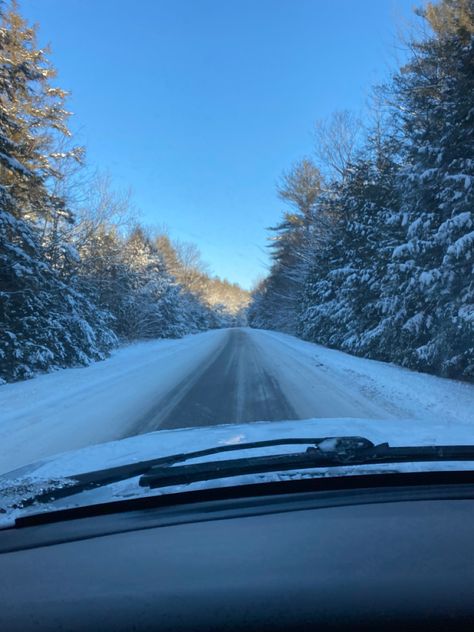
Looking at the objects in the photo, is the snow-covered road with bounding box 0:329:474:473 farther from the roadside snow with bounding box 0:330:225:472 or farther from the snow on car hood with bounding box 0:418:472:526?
the snow on car hood with bounding box 0:418:472:526

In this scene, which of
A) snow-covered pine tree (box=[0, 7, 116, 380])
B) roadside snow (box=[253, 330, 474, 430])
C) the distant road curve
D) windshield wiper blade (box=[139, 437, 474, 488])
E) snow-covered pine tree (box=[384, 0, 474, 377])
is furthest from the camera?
snow-covered pine tree (box=[0, 7, 116, 380])

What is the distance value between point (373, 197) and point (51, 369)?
47.0ft

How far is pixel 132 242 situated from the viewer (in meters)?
33.8

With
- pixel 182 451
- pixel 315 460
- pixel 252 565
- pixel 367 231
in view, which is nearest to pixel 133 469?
pixel 182 451

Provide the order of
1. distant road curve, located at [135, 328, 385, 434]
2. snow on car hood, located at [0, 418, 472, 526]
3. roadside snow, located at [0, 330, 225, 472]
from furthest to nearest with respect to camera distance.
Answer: distant road curve, located at [135, 328, 385, 434]
roadside snow, located at [0, 330, 225, 472]
snow on car hood, located at [0, 418, 472, 526]

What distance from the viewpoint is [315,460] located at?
8.58 ft

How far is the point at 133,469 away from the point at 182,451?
629 mm

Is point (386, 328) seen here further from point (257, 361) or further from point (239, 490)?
point (239, 490)

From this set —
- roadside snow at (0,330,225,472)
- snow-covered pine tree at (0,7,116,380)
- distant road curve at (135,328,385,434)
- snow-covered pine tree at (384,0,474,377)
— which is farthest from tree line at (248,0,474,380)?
snow-covered pine tree at (0,7,116,380)

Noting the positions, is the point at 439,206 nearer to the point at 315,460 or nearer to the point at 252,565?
the point at 315,460

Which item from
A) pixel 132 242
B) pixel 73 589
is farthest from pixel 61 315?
pixel 132 242

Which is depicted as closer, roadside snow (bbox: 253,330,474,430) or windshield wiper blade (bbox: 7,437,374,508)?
windshield wiper blade (bbox: 7,437,374,508)

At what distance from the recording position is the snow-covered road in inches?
243

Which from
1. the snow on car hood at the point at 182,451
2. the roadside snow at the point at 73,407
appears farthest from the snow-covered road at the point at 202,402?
the snow on car hood at the point at 182,451
